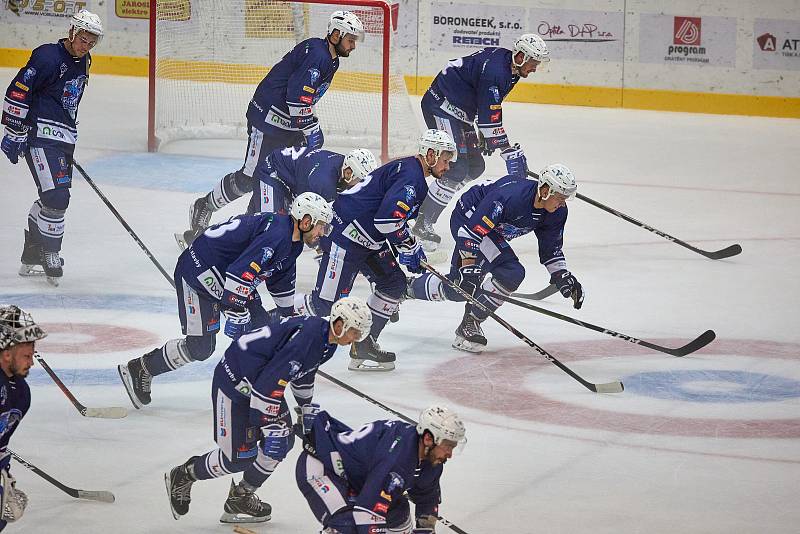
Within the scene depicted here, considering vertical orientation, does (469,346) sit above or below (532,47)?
below

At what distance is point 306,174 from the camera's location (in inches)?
289

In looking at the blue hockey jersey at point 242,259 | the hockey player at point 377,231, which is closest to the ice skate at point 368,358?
Answer: the hockey player at point 377,231

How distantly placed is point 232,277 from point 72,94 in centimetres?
276

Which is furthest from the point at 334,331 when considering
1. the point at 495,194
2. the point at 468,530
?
the point at 495,194

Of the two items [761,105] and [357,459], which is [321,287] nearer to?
[357,459]

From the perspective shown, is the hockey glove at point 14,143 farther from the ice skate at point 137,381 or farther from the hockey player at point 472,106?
the hockey player at point 472,106

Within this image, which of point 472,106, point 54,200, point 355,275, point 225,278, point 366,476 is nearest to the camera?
point 366,476

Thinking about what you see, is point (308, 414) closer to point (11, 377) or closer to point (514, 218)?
point (11, 377)

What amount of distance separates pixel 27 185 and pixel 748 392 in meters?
6.00

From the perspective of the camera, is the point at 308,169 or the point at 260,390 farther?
the point at 308,169

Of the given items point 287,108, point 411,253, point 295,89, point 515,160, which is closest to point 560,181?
point 411,253

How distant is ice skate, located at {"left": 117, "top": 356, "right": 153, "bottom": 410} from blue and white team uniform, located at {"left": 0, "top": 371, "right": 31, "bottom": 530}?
1.81 m

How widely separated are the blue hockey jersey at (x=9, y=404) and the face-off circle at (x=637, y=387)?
264 centimetres

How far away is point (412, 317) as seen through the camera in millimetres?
7809
